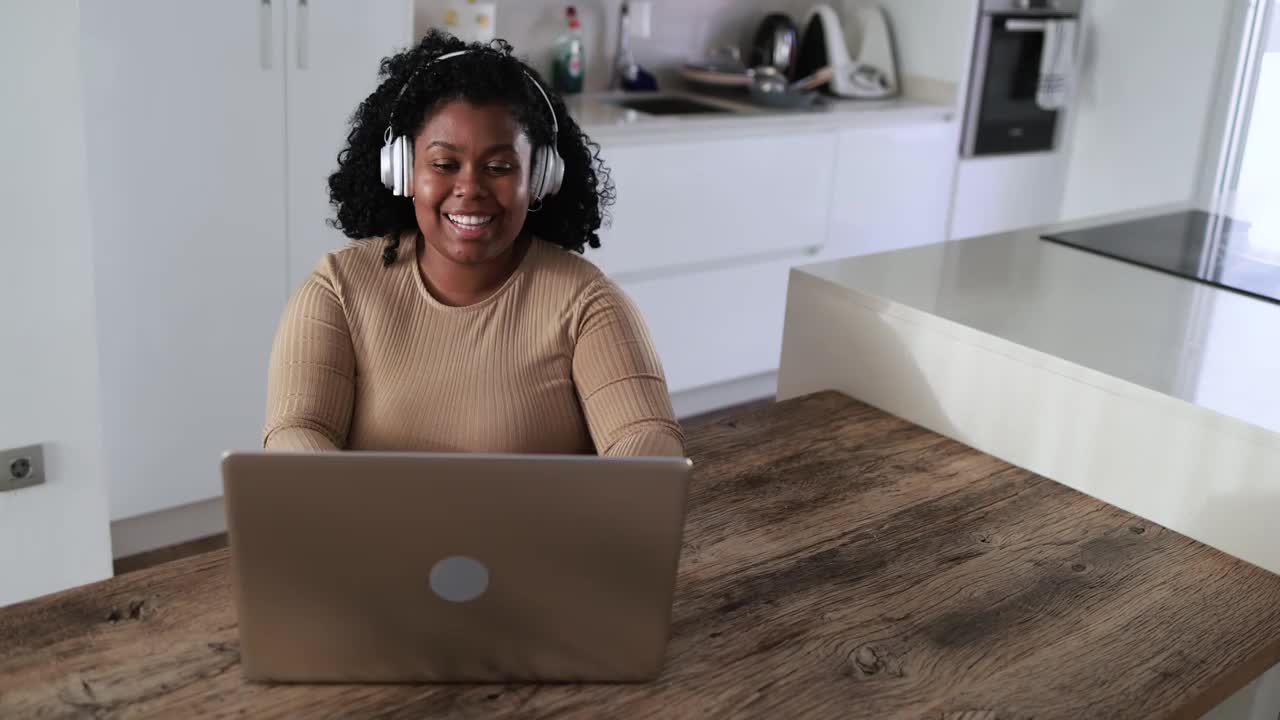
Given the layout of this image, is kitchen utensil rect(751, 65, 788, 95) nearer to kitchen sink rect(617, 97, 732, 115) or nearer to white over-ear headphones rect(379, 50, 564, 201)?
kitchen sink rect(617, 97, 732, 115)

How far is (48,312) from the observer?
7.46 ft

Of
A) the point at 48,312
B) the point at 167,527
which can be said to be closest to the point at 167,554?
the point at 167,527

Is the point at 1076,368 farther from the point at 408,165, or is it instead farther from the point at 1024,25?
the point at 1024,25

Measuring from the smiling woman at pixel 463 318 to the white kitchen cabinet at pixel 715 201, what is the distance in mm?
1861

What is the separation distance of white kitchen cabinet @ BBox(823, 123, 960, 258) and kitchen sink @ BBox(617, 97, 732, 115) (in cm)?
45

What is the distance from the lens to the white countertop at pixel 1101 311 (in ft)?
5.35

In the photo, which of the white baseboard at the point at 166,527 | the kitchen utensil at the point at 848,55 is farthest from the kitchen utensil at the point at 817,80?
the white baseboard at the point at 166,527

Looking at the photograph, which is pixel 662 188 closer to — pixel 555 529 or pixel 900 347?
pixel 900 347

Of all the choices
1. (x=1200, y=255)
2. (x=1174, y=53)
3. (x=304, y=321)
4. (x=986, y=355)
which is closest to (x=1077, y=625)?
(x=986, y=355)

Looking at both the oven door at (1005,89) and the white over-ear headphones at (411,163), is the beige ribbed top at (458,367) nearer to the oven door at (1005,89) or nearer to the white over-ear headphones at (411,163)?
the white over-ear headphones at (411,163)

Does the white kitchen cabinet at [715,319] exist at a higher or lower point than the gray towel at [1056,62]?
lower

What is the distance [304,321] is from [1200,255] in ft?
5.42

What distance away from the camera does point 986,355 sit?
69.2 inches

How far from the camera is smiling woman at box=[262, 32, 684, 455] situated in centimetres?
133
